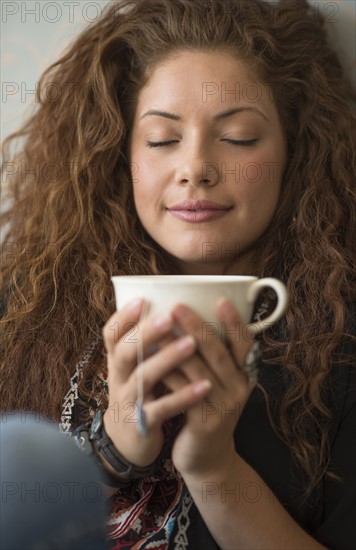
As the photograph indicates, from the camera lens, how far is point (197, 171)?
1222mm

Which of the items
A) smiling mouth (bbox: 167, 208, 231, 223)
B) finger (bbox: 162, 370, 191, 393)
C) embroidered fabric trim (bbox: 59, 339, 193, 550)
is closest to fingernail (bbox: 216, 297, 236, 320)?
finger (bbox: 162, 370, 191, 393)

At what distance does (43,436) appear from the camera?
0.79 meters

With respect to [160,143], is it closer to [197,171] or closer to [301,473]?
[197,171]

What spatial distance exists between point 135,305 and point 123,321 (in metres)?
0.03

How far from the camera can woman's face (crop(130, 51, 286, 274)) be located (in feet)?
4.09

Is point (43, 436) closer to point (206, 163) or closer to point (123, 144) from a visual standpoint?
point (206, 163)

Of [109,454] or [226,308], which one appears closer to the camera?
[226,308]

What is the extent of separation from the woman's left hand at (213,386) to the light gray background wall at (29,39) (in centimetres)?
90

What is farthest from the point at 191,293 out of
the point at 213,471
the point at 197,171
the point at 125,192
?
the point at 125,192

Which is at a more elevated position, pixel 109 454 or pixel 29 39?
pixel 29 39

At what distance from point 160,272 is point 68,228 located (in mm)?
206

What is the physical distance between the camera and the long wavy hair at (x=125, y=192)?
1.31 m

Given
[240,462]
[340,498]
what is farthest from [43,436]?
[340,498]

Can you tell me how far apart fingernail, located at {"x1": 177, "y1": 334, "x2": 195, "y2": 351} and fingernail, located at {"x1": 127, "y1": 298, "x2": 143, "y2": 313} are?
60mm
